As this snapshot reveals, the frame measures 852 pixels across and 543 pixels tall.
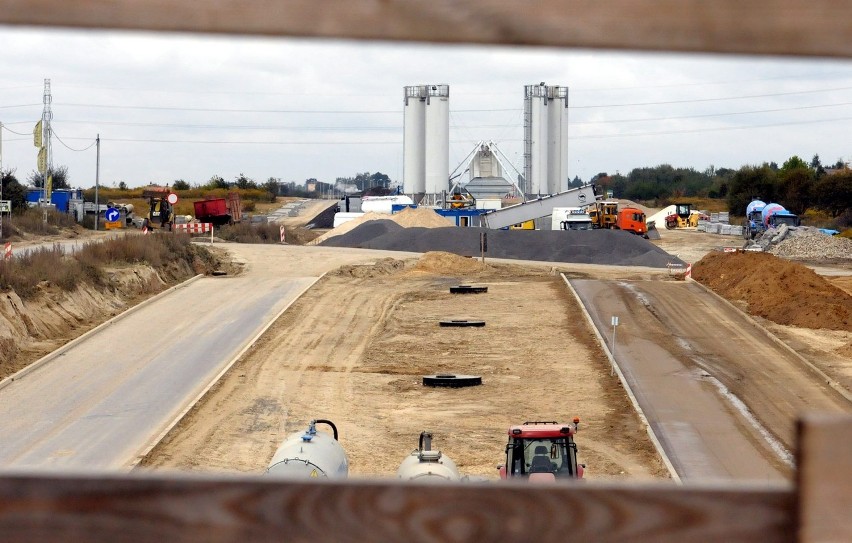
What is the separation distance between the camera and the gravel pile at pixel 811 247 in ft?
192

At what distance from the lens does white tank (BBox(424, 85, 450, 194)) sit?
92500mm

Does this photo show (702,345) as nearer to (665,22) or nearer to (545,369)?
(545,369)

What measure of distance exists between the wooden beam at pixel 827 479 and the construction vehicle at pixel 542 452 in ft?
46.0

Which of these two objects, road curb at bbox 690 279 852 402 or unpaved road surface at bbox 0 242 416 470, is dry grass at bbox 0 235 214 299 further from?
road curb at bbox 690 279 852 402

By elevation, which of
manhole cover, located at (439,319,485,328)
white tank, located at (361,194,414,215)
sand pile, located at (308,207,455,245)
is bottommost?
manhole cover, located at (439,319,485,328)

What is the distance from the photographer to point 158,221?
73250 mm

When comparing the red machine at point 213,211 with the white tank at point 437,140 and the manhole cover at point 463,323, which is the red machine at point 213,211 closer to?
the white tank at point 437,140

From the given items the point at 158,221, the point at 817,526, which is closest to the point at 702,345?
the point at 817,526

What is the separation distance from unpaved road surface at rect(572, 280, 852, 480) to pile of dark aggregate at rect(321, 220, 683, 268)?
1795cm

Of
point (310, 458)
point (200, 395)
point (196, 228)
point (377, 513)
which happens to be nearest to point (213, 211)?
point (196, 228)

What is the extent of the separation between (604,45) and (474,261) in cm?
4953

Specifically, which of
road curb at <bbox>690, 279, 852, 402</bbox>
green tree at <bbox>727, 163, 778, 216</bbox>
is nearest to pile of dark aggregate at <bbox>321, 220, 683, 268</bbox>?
road curb at <bbox>690, 279, 852, 402</bbox>

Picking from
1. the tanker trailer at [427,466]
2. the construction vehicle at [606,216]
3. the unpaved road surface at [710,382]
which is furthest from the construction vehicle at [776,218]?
the tanker trailer at [427,466]

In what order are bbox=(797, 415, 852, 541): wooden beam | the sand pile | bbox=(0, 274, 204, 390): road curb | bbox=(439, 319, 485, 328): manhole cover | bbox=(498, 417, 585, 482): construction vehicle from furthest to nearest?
the sand pile, bbox=(439, 319, 485, 328): manhole cover, bbox=(0, 274, 204, 390): road curb, bbox=(498, 417, 585, 482): construction vehicle, bbox=(797, 415, 852, 541): wooden beam
